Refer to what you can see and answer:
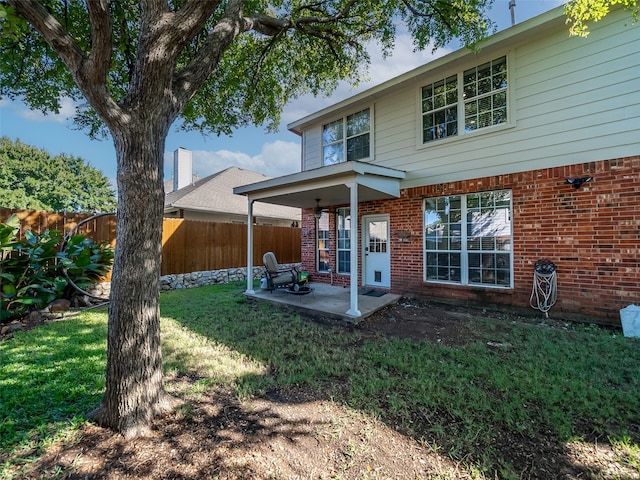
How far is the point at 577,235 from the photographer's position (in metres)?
5.29

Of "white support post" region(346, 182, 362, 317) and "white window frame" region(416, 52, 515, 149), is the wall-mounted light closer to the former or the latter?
"white window frame" region(416, 52, 515, 149)

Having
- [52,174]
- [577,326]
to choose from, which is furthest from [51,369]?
[52,174]

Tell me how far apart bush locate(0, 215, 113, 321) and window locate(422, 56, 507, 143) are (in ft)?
28.0

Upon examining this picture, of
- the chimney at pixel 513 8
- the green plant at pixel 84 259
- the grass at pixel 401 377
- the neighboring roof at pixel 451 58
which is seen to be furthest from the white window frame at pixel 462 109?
the green plant at pixel 84 259

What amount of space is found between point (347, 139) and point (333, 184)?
3.30 m

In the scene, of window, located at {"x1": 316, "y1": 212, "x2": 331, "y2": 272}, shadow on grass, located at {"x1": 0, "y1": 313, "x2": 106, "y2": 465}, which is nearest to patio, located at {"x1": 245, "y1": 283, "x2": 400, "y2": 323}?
window, located at {"x1": 316, "y1": 212, "x2": 331, "y2": 272}

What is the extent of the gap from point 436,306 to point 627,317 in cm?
299

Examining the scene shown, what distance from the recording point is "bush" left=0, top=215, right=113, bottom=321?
17.6 feet

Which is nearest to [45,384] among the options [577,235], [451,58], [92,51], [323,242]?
[92,51]

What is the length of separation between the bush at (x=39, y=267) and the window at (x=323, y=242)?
586 centimetres

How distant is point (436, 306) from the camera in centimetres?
659

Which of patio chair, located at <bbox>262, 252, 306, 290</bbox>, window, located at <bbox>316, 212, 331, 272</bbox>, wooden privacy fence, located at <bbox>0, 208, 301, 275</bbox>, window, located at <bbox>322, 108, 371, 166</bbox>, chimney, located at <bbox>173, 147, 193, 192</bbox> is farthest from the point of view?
chimney, located at <bbox>173, 147, 193, 192</bbox>

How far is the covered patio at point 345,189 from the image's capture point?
5.58m

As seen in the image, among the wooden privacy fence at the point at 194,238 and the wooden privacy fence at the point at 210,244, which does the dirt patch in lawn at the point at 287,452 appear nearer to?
the wooden privacy fence at the point at 194,238
